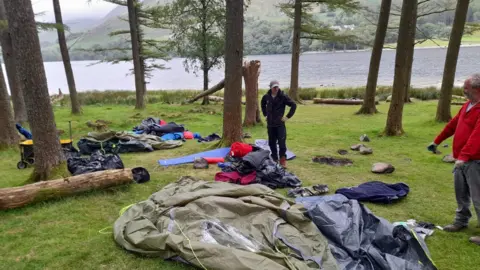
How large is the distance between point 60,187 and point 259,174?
3.13m

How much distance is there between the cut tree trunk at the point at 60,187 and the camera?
4.75m

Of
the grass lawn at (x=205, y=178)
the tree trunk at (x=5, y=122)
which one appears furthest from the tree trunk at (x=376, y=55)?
the tree trunk at (x=5, y=122)

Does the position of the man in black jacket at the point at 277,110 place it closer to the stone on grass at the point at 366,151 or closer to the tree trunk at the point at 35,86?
the stone on grass at the point at 366,151

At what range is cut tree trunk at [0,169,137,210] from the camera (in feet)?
15.6

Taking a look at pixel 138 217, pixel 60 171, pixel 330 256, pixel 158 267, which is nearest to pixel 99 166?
pixel 60 171

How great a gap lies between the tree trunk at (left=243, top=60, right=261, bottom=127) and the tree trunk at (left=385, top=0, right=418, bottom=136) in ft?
13.3

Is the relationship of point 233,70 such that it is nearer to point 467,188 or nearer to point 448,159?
point 448,159

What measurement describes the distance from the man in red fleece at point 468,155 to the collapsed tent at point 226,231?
1.87m

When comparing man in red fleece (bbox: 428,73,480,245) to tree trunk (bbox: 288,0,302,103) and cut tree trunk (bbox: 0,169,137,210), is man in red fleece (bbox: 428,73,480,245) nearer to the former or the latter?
cut tree trunk (bbox: 0,169,137,210)

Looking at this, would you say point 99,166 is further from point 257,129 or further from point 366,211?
point 257,129

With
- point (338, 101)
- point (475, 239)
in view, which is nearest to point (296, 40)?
point (338, 101)

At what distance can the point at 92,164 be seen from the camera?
247 inches

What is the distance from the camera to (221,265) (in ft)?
9.99

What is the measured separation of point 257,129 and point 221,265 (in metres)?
8.18
